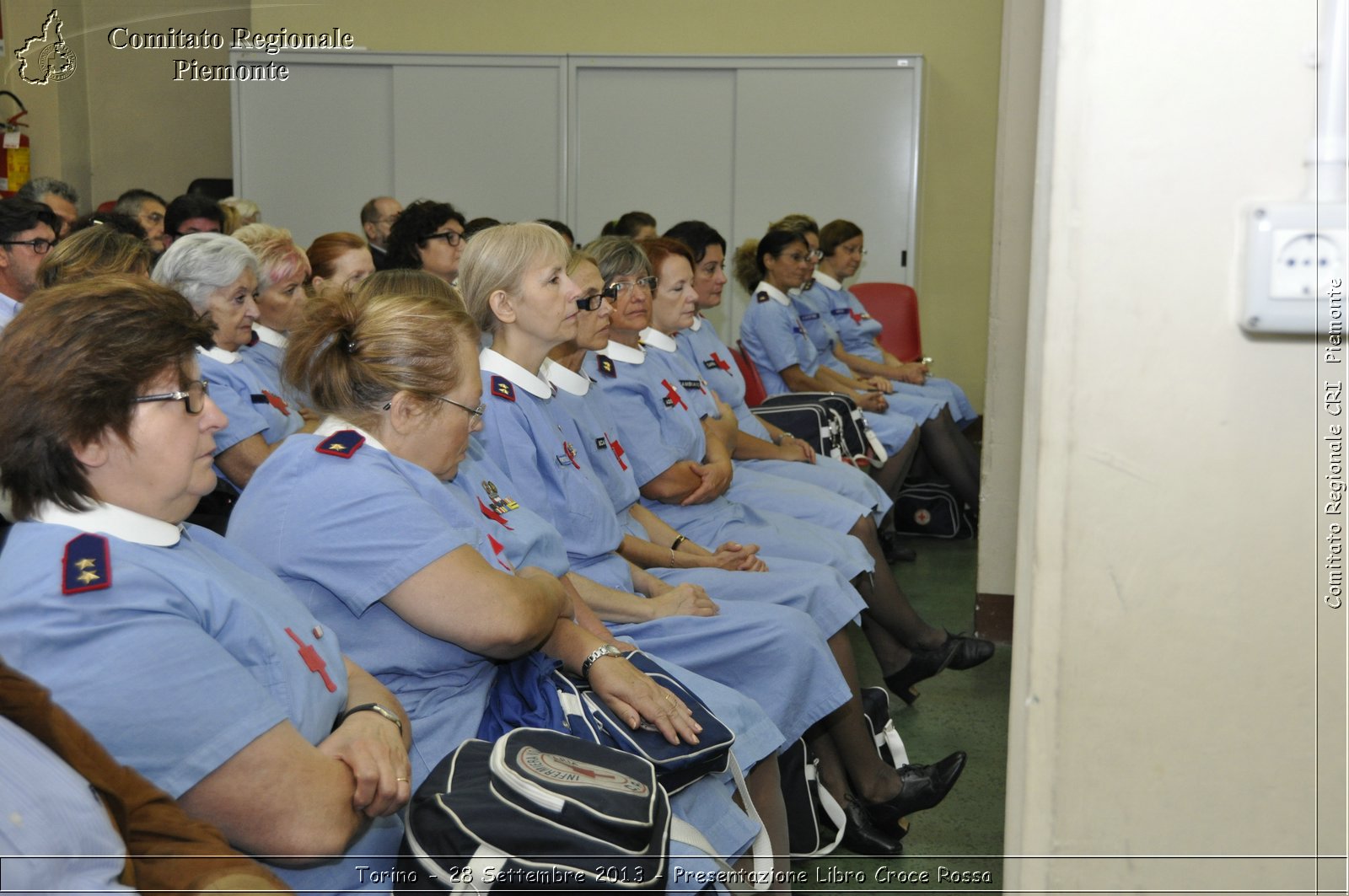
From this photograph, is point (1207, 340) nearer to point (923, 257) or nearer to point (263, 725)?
point (263, 725)

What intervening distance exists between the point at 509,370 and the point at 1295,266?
1.51 m

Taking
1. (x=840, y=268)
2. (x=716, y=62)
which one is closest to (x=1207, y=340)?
(x=840, y=268)

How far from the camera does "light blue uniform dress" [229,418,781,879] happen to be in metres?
1.55

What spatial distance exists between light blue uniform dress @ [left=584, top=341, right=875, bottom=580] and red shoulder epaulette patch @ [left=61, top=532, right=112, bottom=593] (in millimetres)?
1797

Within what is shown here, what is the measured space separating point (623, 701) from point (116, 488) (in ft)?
2.62

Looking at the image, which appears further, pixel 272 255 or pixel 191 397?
pixel 272 255

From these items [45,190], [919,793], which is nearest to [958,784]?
[919,793]

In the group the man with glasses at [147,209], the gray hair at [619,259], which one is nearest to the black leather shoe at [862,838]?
the gray hair at [619,259]

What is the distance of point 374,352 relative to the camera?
169 cm

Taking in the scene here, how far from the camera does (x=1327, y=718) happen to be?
1129mm

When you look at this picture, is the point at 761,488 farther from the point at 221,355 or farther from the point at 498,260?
the point at 221,355

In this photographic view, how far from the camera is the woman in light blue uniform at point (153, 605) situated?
116cm

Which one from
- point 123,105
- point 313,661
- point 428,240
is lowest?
point 313,661

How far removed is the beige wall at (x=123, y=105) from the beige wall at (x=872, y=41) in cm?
57
